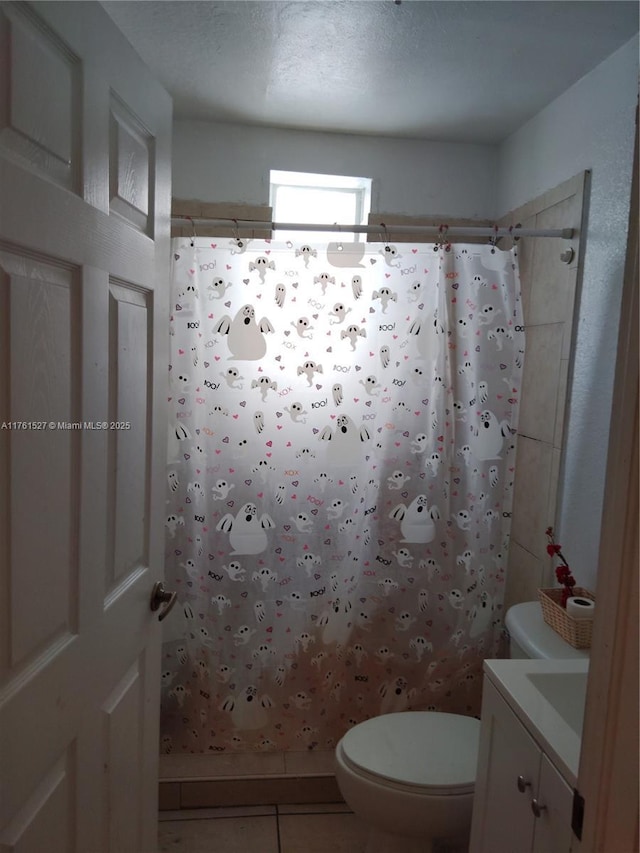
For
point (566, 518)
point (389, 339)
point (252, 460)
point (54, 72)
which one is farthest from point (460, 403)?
point (54, 72)

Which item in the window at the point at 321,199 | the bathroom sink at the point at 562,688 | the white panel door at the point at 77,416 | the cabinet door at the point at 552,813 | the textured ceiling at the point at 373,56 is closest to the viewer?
the white panel door at the point at 77,416

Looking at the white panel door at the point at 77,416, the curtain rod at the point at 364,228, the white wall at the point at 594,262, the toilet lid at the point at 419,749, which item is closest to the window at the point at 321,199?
the curtain rod at the point at 364,228

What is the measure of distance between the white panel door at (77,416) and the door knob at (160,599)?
5 centimetres

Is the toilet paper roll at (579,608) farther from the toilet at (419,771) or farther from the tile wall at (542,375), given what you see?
the tile wall at (542,375)

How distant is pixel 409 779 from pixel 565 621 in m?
0.59

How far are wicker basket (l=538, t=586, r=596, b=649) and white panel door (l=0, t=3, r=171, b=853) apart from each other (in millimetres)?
1064

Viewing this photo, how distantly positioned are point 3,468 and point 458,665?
1879mm

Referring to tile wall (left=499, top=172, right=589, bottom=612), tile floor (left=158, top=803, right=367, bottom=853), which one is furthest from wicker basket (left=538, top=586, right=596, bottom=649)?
tile floor (left=158, top=803, right=367, bottom=853)

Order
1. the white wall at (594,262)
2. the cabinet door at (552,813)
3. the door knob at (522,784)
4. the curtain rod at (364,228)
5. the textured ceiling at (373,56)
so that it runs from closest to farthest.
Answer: the cabinet door at (552,813) < the door knob at (522,784) < the textured ceiling at (373,56) < the white wall at (594,262) < the curtain rod at (364,228)

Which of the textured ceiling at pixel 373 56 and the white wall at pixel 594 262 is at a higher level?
the textured ceiling at pixel 373 56

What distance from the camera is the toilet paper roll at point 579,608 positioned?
59.4 inches

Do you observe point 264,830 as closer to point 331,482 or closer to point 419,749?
point 419,749

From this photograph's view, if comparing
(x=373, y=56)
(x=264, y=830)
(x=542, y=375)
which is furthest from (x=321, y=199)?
(x=264, y=830)

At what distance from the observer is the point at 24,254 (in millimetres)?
800
